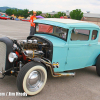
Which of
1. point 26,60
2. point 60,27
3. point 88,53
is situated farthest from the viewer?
point 88,53

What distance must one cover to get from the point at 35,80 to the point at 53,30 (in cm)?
163

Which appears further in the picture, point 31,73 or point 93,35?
point 93,35

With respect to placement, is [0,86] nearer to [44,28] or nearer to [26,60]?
[26,60]

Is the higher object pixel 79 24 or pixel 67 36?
pixel 79 24

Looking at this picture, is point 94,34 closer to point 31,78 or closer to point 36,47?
point 36,47

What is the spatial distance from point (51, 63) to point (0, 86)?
4.55 ft

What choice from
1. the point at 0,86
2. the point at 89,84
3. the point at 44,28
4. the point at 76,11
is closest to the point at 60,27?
the point at 44,28

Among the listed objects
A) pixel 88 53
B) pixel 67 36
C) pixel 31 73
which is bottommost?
pixel 31 73

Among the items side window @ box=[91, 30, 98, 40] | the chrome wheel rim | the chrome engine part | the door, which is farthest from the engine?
side window @ box=[91, 30, 98, 40]

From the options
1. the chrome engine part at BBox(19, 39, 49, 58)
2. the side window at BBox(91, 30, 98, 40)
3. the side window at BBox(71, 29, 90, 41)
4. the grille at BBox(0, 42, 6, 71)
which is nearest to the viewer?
the grille at BBox(0, 42, 6, 71)

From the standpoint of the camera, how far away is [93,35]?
4.35 m

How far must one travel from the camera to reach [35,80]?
10.6 ft

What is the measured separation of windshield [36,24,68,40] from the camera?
12.7ft

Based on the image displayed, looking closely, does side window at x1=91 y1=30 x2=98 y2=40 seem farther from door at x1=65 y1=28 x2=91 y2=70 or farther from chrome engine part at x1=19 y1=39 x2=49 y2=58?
chrome engine part at x1=19 y1=39 x2=49 y2=58
